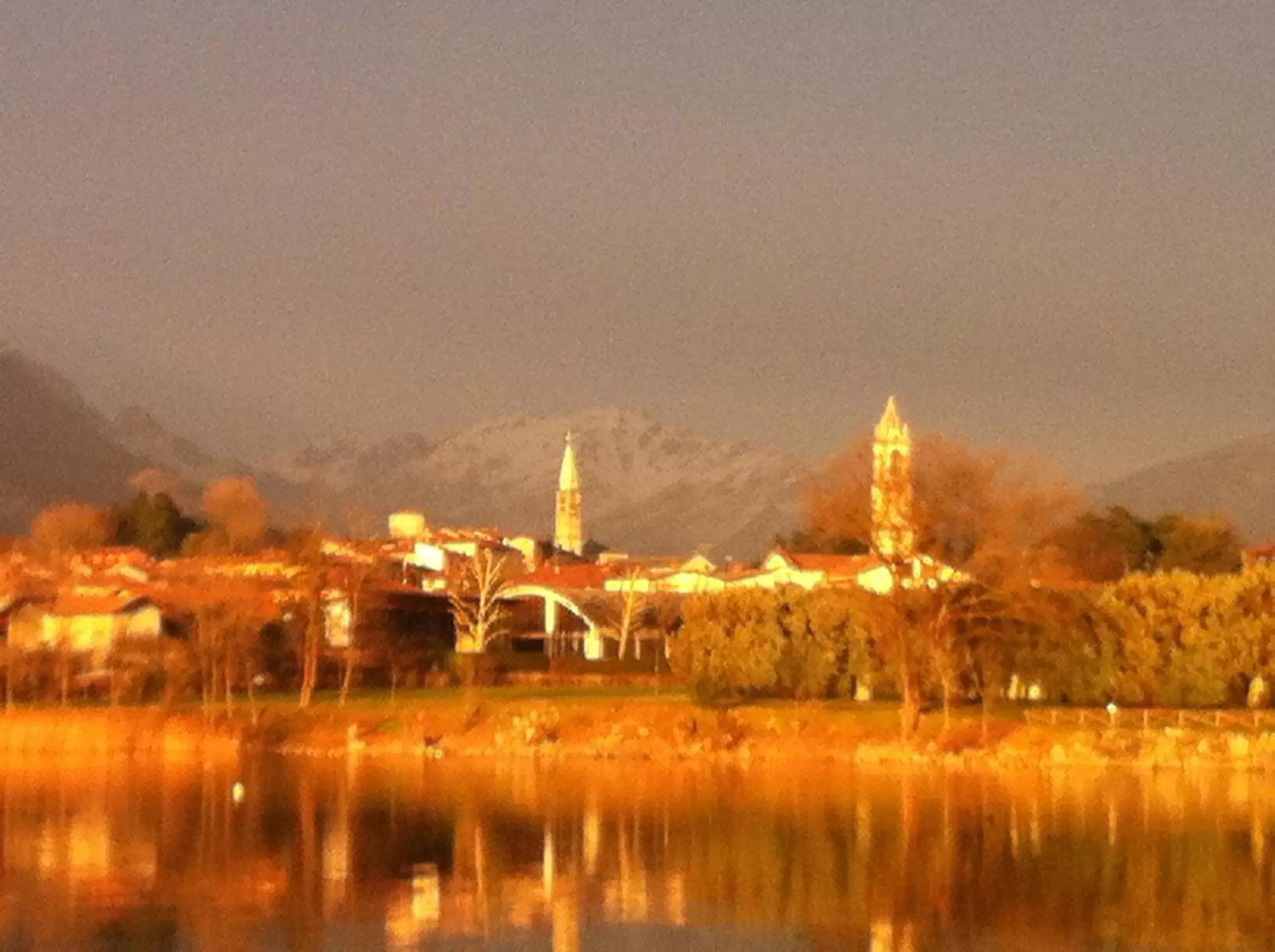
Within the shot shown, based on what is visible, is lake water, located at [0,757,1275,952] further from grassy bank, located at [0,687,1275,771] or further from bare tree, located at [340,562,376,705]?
bare tree, located at [340,562,376,705]

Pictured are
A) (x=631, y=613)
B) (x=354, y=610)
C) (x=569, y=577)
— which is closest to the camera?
(x=354, y=610)

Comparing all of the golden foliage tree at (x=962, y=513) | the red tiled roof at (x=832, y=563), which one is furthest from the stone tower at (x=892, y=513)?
the red tiled roof at (x=832, y=563)

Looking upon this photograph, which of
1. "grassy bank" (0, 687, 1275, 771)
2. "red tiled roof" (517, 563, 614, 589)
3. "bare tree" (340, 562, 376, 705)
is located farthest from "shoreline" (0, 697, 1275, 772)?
"red tiled roof" (517, 563, 614, 589)

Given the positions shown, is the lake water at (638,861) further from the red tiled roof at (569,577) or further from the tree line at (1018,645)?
the red tiled roof at (569,577)

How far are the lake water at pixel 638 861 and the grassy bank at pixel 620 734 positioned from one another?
105 inches

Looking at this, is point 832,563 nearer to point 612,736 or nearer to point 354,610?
point 354,610

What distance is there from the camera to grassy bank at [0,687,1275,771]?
6444 centimetres

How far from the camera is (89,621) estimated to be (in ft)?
299

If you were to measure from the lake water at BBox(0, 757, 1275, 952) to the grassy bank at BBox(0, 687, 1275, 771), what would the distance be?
8.77 feet

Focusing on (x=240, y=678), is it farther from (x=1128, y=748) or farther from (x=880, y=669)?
(x=1128, y=748)

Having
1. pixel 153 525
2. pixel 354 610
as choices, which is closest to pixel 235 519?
pixel 153 525

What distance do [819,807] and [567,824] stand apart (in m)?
6.71

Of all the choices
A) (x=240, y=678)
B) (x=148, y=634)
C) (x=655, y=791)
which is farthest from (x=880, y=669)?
(x=148, y=634)

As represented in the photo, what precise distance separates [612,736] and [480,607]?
29278 mm
